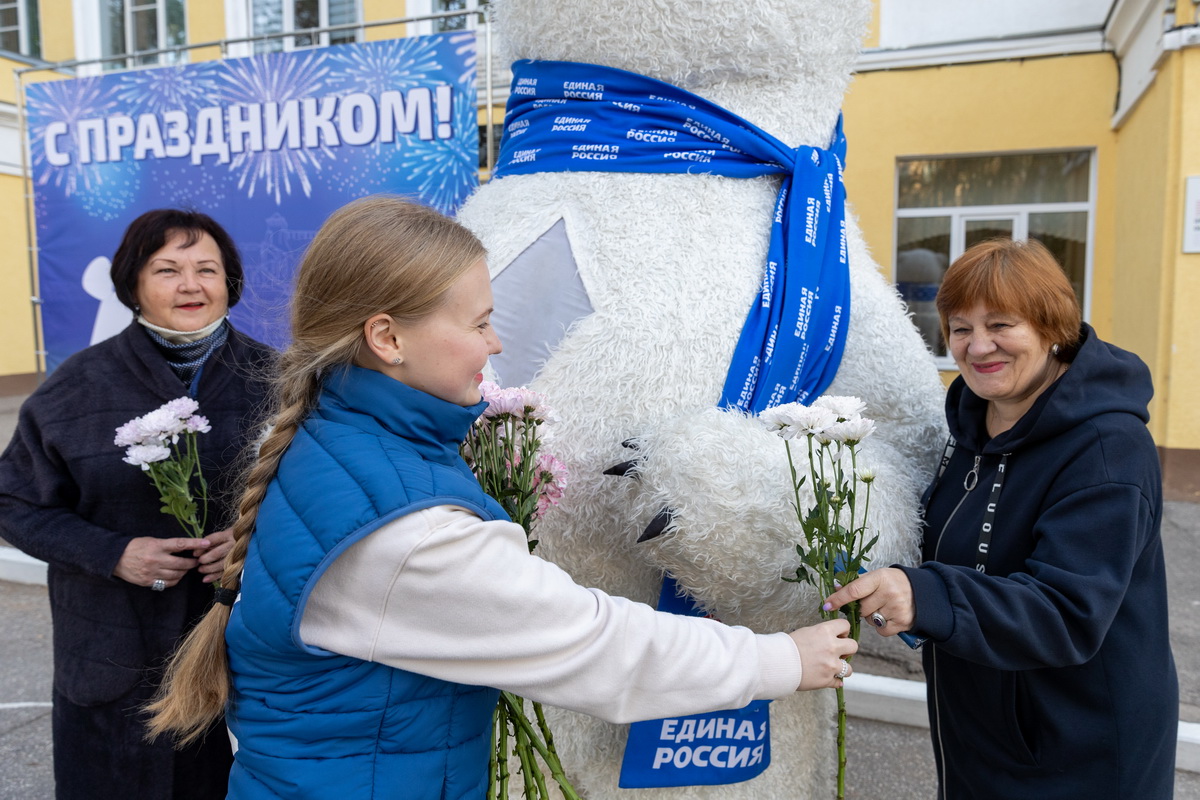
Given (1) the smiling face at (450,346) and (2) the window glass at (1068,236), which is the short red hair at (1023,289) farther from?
(2) the window glass at (1068,236)

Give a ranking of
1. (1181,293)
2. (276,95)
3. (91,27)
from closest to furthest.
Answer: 1. (276,95)
2. (1181,293)
3. (91,27)

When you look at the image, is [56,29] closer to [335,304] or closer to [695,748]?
[335,304]

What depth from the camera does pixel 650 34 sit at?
1666 millimetres

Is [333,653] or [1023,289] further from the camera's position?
[1023,289]

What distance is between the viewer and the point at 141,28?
364 inches

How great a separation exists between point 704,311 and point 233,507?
1043 millimetres

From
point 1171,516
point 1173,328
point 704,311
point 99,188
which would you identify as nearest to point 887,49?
point 1173,328

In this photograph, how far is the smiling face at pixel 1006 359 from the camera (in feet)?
4.51

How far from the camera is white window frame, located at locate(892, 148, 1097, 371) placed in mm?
6836

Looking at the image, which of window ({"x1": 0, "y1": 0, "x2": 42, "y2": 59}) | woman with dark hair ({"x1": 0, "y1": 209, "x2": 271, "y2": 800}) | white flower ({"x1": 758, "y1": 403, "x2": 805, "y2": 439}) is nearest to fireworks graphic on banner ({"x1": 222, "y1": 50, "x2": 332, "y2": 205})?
woman with dark hair ({"x1": 0, "y1": 209, "x2": 271, "y2": 800})

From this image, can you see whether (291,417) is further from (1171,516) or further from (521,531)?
(1171,516)

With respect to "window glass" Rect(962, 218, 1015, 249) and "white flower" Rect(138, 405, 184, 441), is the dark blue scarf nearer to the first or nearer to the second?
"white flower" Rect(138, 405, 184, 441)

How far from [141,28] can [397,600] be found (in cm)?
1035

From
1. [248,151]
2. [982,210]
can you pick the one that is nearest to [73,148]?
[248,151]
